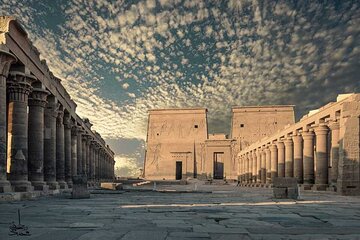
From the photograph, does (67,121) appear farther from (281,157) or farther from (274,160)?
(274,160)

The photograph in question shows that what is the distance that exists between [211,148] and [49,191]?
1441 inches

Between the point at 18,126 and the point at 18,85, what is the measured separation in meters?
1.55

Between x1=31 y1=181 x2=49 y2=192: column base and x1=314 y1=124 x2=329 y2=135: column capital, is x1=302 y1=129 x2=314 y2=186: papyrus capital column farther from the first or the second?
x1=31 y1=181 x2=49 y2=192: column base

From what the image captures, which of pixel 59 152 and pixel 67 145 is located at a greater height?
pixel 67 145

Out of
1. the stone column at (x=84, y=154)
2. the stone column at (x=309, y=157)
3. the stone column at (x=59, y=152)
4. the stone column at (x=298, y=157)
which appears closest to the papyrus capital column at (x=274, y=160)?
the stone column at (x=298, y=157)

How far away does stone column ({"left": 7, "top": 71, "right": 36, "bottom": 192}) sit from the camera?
11.9m

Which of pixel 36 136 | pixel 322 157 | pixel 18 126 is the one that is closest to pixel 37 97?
pixel 36 136

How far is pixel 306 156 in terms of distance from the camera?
63.5 ft

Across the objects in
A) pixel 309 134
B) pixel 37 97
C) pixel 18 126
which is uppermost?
pixel 37 97

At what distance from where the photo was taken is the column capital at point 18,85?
470 inches

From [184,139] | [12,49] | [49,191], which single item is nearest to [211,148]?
[184,139]

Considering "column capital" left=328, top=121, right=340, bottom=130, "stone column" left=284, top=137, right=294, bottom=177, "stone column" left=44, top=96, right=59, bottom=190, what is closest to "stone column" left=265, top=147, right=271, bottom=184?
"stone column" left=284, top=137, right=294, bottom=177

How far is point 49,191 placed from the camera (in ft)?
46.0

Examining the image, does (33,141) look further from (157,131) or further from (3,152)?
(157,131)
